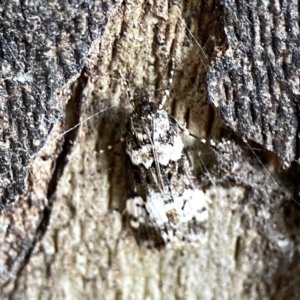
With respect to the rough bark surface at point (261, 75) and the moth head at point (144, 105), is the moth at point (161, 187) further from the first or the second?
the rough bark surface at point (261, 75)

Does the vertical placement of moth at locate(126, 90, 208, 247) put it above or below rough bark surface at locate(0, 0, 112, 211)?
below

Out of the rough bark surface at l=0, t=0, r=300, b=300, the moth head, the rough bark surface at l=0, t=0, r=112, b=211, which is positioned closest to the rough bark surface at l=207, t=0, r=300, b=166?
the rough bark surface at l=0, t=0, r=300, b=300

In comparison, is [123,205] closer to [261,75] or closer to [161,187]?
[161,187]

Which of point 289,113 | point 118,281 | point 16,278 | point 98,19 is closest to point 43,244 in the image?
point 16,278

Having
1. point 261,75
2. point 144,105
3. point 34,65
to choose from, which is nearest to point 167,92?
point 144,105

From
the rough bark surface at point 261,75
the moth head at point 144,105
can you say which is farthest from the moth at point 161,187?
the rough bark surface at point 261,75

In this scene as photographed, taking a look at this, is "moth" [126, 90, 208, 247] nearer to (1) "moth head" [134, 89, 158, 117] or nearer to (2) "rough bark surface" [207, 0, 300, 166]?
(1) "moth head" [134, 89, 158, 117]
